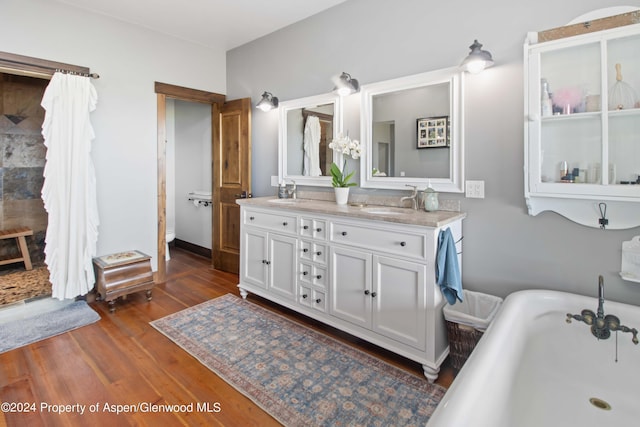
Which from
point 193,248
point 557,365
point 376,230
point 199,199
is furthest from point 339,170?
point 193,248

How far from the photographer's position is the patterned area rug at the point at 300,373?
69.8 inches

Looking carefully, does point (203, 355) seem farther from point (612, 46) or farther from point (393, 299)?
point (612, 46)

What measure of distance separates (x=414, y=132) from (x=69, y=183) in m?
2.93

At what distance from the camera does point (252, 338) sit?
253cm

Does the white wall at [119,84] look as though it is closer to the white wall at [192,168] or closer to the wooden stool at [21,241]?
the white wall at [192,168]

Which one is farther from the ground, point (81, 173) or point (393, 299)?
point (81, 173)

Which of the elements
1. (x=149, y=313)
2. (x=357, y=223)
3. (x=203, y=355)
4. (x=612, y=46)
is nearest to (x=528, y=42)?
(x=612, y=46)

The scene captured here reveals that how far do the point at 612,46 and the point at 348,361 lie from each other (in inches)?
89.6

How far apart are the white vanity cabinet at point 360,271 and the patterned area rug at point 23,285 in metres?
2.08

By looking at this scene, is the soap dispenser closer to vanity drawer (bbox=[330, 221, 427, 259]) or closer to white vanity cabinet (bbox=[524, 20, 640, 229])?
vanity drawer (bbox=[330, 221, 427, 259])

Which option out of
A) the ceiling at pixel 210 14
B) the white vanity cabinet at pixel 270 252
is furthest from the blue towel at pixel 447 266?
the ceiling at pixel 210 14

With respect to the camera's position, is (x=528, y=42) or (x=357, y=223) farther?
(x=357, y=223)

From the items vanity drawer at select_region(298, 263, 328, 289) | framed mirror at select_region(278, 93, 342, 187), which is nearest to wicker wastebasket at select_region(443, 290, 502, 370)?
vanity drawer at select_region(298, 263, 328, 289)

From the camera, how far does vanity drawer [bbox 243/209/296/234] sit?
9.19 feet
